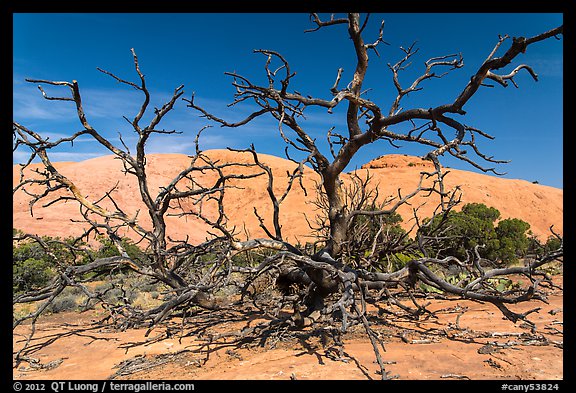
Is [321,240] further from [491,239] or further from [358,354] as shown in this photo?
[491,239]

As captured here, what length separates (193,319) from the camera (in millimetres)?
6242

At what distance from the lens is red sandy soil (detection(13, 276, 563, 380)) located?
3.54 m

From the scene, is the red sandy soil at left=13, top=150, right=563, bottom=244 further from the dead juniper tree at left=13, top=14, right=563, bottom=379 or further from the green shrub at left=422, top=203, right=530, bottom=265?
the dead juniper tree at left=13, top=14, right=563, bottom=379

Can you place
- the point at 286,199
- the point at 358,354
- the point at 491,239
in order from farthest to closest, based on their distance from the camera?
the point at 286,199 < the point at 491,239 < the point at 358,354

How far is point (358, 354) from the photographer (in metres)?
4.09

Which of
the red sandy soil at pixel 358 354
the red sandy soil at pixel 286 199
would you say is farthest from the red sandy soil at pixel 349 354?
the red sandy soil at pixel 286 199

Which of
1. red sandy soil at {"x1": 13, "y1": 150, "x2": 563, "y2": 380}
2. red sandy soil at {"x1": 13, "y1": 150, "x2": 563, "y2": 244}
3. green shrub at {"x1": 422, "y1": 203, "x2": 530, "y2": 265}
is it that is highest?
red sandy soil at {"x1": 13, "y1": 150, "x2": 563, "y2": 244}

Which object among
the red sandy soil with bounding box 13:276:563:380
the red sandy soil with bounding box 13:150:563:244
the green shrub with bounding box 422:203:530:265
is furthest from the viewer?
the red sandy soil with bounding box 13:150:563:244

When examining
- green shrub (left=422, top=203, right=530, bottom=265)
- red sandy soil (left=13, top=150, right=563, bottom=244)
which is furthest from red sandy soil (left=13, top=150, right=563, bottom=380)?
red sandy soil (left=13, top=150, right=563, bottom=244)

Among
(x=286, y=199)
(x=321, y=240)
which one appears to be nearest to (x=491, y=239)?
(x=321, y=240)

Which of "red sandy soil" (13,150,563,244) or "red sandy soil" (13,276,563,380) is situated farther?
"red sandy soil" (13,150,563,244)
